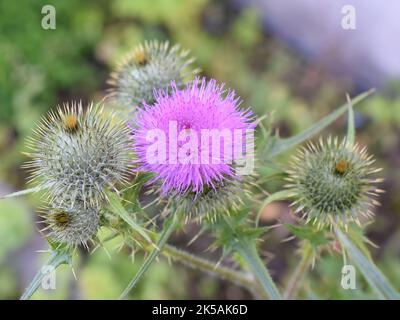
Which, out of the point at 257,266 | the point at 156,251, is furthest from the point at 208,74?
→ the point at 156,251

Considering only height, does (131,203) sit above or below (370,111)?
below

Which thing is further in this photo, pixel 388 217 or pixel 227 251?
pixel 388 217

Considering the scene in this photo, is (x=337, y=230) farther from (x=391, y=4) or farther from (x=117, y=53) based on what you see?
(x=391, y=4)

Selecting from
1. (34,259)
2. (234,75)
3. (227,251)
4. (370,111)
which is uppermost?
(234,75)

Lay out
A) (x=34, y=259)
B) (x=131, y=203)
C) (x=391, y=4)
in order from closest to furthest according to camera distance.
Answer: (x=131, y=203)
(x=34, y=259)
(x=391, y=4)

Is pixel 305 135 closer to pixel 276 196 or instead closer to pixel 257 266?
pixel 276 196

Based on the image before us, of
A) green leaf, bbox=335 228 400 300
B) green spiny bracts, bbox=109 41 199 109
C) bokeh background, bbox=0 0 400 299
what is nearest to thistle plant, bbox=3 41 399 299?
green leaf, bbox=335 228 400 300

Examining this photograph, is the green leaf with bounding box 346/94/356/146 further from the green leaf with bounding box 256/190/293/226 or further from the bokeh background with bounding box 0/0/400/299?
the bokeh background with bounding box 0/0/400/299

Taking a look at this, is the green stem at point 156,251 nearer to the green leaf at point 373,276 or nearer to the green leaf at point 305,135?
the green leaf at point 305,135
